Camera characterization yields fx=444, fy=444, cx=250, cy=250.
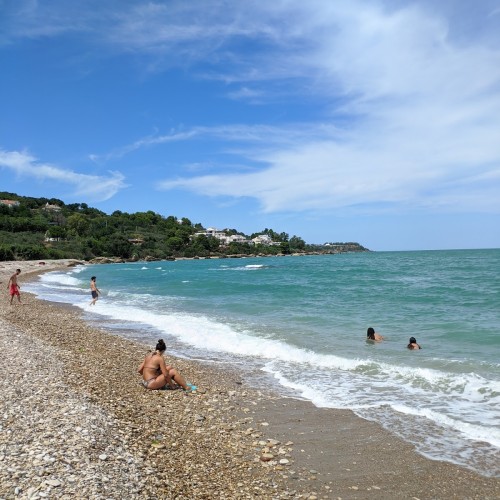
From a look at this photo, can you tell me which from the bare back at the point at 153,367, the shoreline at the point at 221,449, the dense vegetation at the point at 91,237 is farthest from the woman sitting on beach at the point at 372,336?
the dense vegetation at the point at 91,237

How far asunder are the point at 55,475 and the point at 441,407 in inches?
261

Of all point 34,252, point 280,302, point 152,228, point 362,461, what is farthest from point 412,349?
point 152,228

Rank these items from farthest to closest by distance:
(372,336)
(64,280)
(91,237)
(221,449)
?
(91,237)
(64,280)
(372,336)
(221,449)

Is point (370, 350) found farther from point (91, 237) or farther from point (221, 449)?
point (91, 237)

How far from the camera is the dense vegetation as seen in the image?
10700 cm

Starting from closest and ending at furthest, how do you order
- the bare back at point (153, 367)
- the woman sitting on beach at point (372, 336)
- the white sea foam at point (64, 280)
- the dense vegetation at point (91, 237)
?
the bare back at point (153, 367) < the woman sitting on beach at point (372, 336) < the white sea foam at point (64, 280) < the dense vegetation at point (91, 237)

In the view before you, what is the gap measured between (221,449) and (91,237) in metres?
135

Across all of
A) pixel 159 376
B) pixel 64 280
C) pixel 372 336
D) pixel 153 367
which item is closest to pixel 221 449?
pixel 159 376

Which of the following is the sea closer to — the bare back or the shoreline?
the shoreline

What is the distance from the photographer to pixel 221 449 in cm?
616

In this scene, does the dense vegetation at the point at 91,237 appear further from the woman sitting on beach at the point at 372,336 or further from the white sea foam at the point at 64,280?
the woman sitting on beach at the point at 372,336

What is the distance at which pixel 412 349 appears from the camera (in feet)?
43.3

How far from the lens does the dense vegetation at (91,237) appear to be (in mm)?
107000

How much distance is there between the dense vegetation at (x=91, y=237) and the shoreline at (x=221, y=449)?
8102 centimetres
